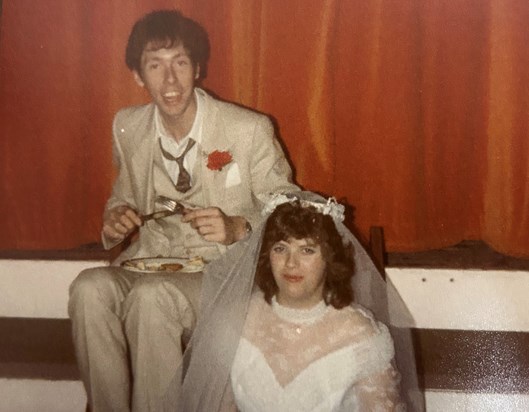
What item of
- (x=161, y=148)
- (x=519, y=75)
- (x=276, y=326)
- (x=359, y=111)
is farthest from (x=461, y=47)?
(x=276, y=326)

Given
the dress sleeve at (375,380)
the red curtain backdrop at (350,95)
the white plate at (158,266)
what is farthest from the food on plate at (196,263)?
the red curtain backdrop at (350,95)

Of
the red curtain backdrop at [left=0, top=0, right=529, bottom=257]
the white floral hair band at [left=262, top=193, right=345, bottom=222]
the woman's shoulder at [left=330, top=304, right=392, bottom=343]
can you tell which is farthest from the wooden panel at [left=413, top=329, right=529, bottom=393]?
the white floral hair band at [left=262, top=193, right=345, bottom=222]

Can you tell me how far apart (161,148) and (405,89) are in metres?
0.68

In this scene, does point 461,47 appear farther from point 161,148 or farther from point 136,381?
point 136,381

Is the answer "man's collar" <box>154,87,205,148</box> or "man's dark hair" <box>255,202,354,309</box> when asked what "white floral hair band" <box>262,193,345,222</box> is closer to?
"man's dark hair" <box>255,202,354,309</box>

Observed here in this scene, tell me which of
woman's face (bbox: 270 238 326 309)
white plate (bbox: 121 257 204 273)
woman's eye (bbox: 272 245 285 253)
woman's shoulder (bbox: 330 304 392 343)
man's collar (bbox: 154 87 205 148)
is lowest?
woman's shoulder (bbox: 330 304 392 343)

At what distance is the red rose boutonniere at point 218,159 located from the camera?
1614 millimetres

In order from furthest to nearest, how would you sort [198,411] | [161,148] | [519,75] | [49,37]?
[49,37], [519,75], [161,148], [198,411]

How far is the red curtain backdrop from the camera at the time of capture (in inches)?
72.4

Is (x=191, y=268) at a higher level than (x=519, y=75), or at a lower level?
lower

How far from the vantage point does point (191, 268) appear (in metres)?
1.49

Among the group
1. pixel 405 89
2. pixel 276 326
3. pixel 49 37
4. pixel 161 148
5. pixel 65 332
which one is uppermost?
pixel 49 37

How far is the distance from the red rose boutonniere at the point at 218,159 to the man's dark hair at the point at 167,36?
25 cm

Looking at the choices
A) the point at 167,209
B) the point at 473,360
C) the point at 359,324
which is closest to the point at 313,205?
the point at 359,324
